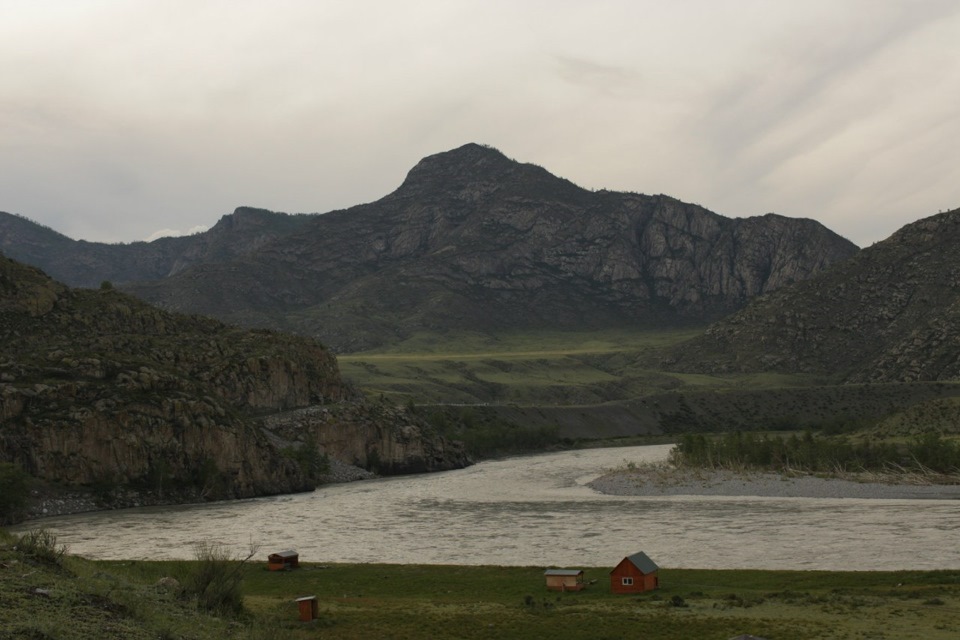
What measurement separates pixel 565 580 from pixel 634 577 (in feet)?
11.9

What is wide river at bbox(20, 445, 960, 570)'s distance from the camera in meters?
63.4

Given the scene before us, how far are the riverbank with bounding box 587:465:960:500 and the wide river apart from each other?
4.21 m

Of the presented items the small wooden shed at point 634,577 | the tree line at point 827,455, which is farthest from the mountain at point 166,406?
the small wooden shed at point 634,577

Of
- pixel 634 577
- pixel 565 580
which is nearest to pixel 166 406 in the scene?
pixel 565 580

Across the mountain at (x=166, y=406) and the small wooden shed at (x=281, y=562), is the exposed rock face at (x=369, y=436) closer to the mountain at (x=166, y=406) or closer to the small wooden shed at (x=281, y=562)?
the mountain at (x=166, y=406)

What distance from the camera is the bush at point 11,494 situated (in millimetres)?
89750

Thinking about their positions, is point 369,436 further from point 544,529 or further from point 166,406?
point 544,529

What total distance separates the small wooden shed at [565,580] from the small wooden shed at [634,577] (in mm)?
1727

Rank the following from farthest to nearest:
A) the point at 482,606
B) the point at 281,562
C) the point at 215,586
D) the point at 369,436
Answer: the point at 369,436, the point at 281,562, the point at 482,606, the point at 215,586

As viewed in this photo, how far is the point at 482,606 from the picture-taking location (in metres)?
46.7

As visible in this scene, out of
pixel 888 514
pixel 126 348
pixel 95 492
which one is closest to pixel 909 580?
pixel 888 514

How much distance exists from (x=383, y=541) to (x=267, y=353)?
82028 millimetres

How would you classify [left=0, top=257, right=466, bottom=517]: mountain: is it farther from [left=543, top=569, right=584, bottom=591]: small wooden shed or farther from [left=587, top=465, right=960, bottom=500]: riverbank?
[left=543, top=569, right=584, bottom=591]: small wooden shed

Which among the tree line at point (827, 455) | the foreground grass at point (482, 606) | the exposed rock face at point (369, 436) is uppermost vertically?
the exposed rock face at point (369, 436)
